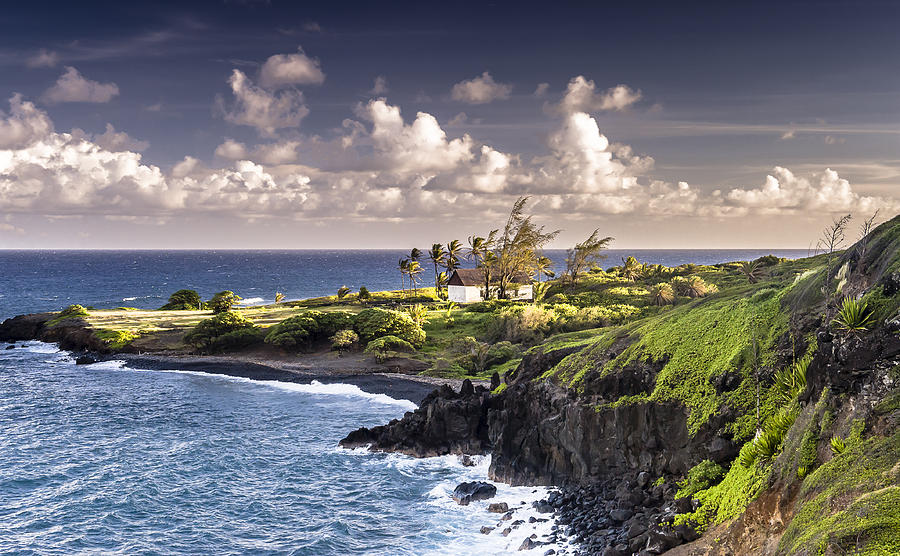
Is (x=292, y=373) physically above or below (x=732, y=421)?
below

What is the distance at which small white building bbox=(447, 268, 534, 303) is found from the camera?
92812 mm

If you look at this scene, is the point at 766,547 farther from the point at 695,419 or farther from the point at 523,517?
the point at 523,517

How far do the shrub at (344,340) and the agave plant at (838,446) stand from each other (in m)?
53.0

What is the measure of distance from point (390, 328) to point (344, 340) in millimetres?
4990

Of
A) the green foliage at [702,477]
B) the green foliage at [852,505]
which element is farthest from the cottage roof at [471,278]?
the green foliage at [852,505]

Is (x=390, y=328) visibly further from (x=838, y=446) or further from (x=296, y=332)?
(x=838, y=446)

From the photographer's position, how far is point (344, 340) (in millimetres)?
62000

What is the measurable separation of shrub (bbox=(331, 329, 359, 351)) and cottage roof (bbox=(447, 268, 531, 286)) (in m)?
32.8

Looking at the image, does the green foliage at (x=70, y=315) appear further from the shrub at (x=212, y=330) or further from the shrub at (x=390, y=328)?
the shrub at (x=390, y=328)

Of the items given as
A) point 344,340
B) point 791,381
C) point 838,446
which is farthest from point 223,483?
point 344,340

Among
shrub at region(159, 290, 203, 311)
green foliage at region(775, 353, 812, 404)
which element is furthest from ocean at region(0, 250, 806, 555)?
shrub at region(159, 290, 203, 311)

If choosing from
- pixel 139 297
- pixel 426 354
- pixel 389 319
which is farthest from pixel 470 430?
pixel 139 297

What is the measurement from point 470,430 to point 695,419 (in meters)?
15.1

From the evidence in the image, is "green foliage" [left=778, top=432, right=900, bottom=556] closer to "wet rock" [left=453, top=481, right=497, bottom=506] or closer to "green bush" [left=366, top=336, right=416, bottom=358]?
"wet rock" [left=453, top=481, right=497, bottom=506]
